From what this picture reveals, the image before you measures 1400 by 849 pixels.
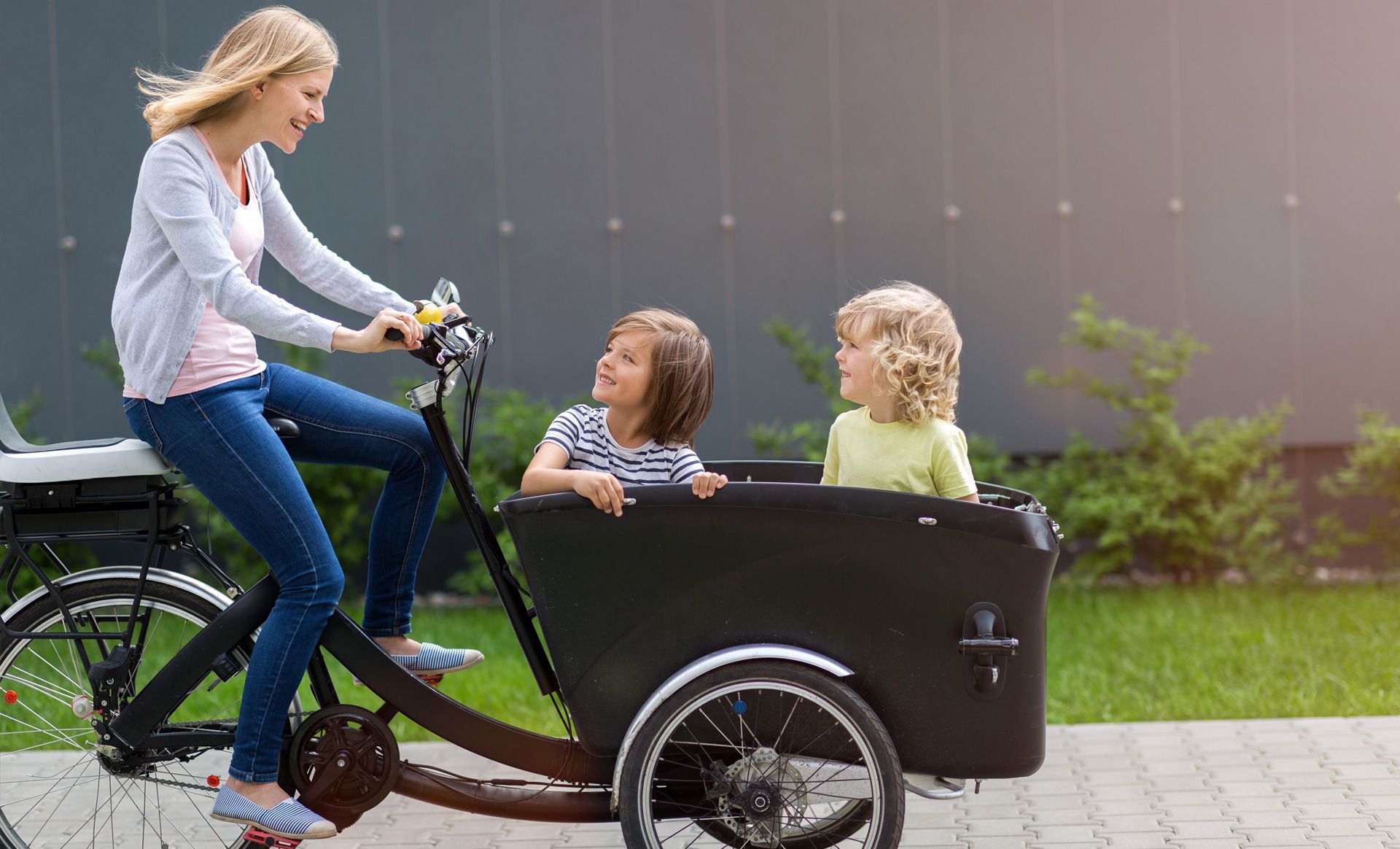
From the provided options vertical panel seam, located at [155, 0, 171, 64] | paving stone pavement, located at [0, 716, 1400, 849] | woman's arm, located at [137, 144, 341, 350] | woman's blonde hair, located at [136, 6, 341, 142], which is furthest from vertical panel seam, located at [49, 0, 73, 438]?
woman's arm, located at [137, 144, 341, 350]

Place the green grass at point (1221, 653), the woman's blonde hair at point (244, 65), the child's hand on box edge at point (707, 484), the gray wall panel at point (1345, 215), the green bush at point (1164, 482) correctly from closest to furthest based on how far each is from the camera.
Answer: the child's hand on box edge at point (707, 484) → the woman's blonde hair at point (244, 65) → the green grass at point (1221, 653) → the green bush at point (1164, 482) → the gray wall panel at point (1345, 215)

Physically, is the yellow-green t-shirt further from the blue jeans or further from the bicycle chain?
the bicycle chain

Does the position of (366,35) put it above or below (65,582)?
above

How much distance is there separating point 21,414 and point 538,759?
198 inches

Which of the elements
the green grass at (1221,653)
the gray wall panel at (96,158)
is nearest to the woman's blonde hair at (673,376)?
the green grass at (1221,653)

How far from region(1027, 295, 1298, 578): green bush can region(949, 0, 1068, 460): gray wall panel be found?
32 cm

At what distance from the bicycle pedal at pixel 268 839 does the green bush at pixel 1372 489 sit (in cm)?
530

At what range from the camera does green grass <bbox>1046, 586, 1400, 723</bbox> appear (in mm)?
4531

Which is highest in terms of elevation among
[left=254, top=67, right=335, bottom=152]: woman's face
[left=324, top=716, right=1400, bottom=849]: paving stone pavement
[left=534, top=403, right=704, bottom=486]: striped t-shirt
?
[left=254, top=67, right=335, bottom=152]: woman's face

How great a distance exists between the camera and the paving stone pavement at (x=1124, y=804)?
134 inches

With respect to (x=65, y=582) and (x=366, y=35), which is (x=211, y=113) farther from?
(x=366, y=35)

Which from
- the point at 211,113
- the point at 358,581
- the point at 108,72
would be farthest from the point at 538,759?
the point at 108,72

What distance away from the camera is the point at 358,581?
22.2 ft

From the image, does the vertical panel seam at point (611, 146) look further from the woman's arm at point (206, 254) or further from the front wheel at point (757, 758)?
the front wheel at point (757, 758)
